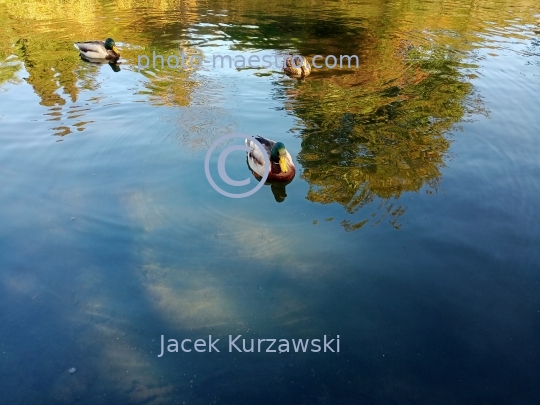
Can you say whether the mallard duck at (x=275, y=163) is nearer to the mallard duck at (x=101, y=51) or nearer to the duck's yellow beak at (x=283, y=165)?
the duck's yellow beak at (x=283, y=165)

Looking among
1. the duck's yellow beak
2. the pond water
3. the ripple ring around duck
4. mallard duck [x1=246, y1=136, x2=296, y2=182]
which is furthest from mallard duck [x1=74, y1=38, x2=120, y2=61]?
the duck's yellow beak

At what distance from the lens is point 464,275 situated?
5465 millimetres

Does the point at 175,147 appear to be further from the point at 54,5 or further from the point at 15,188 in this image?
the point at 54,5

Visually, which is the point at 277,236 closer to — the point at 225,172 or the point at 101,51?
the point at 225,172

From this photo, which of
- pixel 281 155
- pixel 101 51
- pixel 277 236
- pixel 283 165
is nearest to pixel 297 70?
pixel 281 155

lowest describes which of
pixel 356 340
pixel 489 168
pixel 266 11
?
pixel 356 340

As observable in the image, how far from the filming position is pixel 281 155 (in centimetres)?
711

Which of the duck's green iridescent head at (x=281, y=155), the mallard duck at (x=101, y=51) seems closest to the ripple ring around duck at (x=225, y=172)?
the duck's green iridescent head at (x=281, y=155)

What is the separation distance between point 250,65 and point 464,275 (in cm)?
866

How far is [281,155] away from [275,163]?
6.6 inches

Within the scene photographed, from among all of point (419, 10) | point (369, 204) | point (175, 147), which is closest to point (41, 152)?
point (175, 147)

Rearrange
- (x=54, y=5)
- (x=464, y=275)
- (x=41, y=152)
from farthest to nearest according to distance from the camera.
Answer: (x=54, y=5) → (x=41, y=152) → (x=464, y=275)

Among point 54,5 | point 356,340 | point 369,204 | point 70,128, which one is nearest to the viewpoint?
point 356,340

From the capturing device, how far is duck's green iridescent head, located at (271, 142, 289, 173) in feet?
23.2
